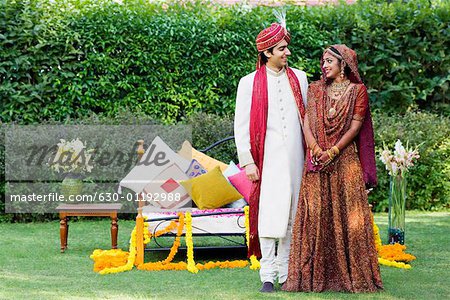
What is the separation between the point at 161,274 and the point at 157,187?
133cm

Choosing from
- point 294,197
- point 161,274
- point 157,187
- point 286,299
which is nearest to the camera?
point 286,299

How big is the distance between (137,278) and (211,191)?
1.38m

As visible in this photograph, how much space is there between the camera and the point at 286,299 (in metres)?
5.78

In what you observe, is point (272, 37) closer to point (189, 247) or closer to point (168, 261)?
point (189, 247)

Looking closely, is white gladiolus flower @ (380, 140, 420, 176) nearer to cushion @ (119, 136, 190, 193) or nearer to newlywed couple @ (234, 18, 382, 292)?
newlywed couple @ (234, 18, 382, 292)

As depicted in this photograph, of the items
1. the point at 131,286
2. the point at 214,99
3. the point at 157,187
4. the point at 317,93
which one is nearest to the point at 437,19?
the point at 214,99

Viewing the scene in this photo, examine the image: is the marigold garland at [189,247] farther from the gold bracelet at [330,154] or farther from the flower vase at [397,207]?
the flower vase at [397,207]

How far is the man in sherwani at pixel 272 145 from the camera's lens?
6.07 meters

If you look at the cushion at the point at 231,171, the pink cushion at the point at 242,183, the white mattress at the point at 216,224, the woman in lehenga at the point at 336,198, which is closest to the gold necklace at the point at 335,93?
the woman in lehenga at the point at 336,198

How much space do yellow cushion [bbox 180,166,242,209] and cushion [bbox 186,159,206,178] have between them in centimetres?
35

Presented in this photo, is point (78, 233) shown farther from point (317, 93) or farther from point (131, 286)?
point (317, 93)

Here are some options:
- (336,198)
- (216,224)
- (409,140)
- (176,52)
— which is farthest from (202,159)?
(409,140)

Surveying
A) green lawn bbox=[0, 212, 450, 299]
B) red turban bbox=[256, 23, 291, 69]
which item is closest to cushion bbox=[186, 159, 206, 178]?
green lawn bbox=[0, 212, 450, 299]

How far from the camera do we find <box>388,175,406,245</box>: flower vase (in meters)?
7.88
